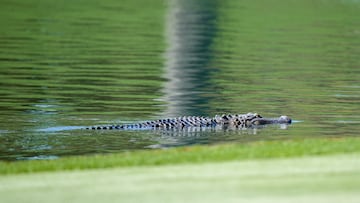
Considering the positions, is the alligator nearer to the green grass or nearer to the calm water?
the calm water

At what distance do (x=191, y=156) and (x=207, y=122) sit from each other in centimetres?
844

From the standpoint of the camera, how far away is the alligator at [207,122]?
2111cm

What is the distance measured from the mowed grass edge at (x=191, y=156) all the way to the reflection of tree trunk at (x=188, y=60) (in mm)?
10320

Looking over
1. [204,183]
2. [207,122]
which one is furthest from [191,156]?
[207,122]

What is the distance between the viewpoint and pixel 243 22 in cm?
6275

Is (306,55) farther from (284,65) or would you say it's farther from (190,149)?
(190,149)

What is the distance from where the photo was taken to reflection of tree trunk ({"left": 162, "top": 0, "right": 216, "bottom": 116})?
2689 centimetres

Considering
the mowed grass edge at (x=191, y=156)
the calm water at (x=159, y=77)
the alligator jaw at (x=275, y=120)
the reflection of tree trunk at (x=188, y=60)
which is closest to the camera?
the mowed grass edge at (x=191, y=156)

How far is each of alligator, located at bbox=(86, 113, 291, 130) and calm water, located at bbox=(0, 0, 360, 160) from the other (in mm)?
389

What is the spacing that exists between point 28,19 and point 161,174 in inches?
1849

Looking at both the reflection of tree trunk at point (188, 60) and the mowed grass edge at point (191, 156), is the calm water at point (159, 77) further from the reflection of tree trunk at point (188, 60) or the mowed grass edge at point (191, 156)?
the mowed grass edge at point (191, 156)

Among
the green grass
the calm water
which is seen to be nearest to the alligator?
the calm water

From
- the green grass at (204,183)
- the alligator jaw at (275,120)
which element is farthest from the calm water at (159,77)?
the green grass at (204,183)

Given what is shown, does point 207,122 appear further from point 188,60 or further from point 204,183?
point 188,60
